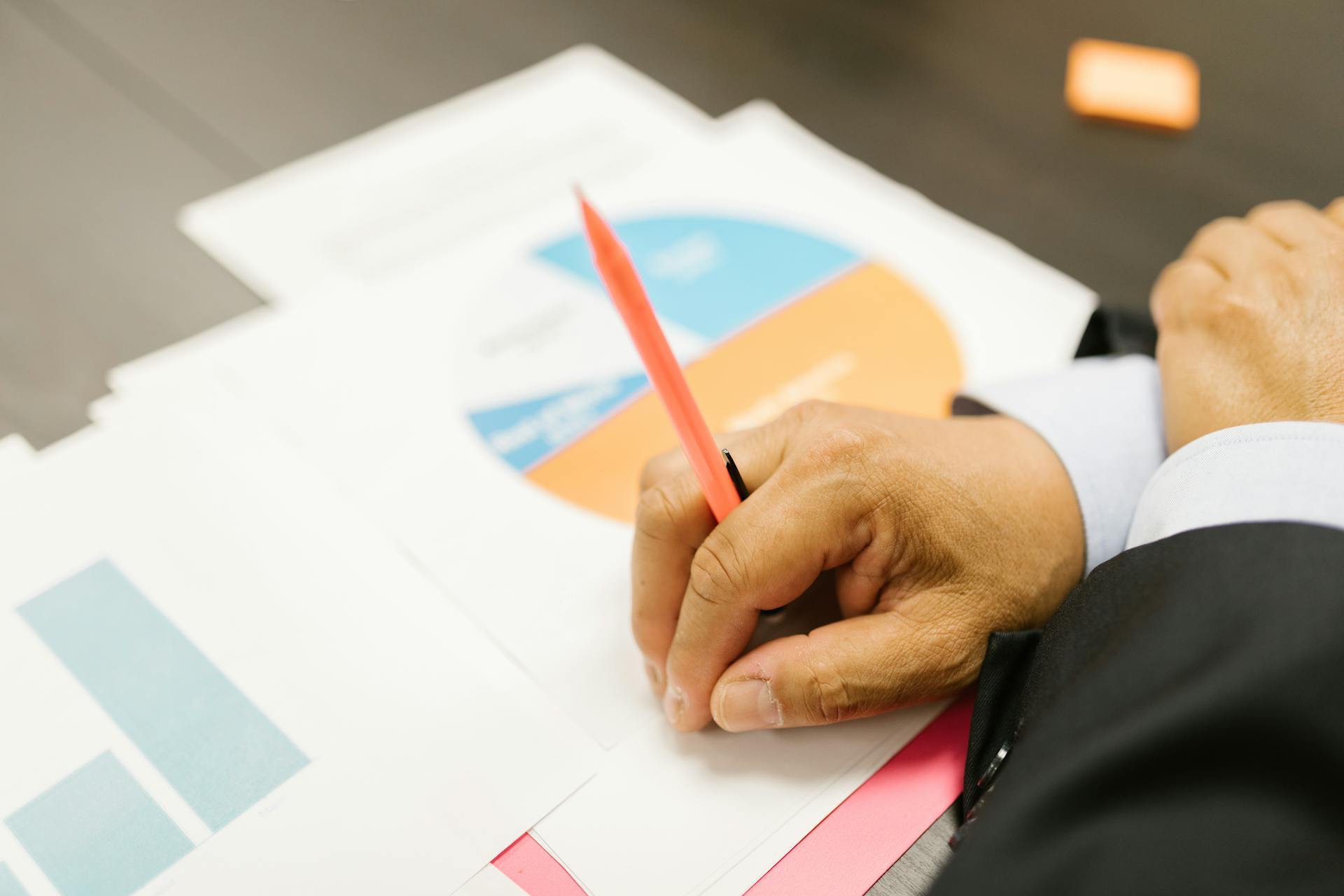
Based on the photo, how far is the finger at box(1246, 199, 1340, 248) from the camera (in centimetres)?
47

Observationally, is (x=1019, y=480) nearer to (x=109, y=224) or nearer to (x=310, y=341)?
(x=310, y=341)

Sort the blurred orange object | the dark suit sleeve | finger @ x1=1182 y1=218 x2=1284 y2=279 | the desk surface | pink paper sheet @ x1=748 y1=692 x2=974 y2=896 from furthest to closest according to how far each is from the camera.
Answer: the blurred orange object
the desk surface
finger @ x1=1182 y1=218 x2=1284 y2=279
pink paper sheet @ x1=748 y1=692 x2=974 y2=896
the dark suit sleeve

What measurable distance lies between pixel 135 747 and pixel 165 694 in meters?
0.02

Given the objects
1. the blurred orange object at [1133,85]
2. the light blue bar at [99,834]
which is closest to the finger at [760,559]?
the light blue bar at [99,834]

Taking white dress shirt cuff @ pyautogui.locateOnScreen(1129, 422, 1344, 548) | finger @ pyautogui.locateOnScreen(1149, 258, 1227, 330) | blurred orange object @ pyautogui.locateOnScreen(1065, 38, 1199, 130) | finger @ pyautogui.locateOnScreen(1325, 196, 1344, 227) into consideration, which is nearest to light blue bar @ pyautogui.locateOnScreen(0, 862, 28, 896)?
white dress shirt cuff @ pyautogui.locateOnScreen(1129, 422, 1344, 548)

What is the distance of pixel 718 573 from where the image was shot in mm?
372

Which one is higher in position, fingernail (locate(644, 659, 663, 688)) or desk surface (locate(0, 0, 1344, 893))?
desk surface (locate(0, 0, 1344, 893))

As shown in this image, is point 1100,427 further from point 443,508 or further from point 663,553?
point 443,508

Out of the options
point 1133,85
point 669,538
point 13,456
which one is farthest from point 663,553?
point 1133,85

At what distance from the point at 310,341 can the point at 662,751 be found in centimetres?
33

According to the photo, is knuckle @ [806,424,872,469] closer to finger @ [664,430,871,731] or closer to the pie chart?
finger @ [664,430,871,731]

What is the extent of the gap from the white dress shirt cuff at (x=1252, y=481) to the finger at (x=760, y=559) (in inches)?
4.5

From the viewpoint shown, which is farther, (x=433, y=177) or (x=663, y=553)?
(x=433, y=177)

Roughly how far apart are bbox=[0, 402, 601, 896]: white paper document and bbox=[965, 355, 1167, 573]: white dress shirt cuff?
0.82 feet
